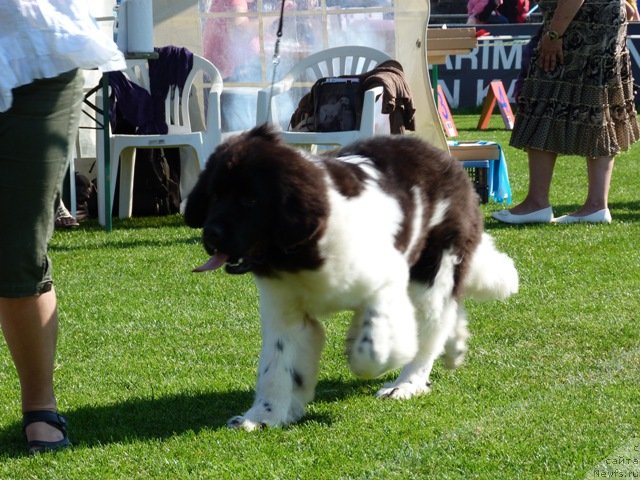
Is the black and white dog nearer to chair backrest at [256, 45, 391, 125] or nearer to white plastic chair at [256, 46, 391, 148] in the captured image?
white plastic chair at [256, 46, 391, 148]

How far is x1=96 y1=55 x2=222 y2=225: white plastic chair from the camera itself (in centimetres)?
825

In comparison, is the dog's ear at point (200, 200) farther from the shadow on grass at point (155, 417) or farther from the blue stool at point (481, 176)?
the blue stool at point (481, 176)

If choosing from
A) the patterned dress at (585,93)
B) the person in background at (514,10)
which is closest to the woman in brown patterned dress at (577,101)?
the patterned dress at (585,93)

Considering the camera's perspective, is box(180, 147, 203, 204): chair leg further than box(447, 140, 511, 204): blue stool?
No

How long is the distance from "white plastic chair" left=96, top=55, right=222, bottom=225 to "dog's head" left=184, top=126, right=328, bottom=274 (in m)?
4.40

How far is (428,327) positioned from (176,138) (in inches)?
175

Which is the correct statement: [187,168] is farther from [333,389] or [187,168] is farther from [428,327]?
[428,327]

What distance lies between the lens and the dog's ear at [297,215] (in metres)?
3.44

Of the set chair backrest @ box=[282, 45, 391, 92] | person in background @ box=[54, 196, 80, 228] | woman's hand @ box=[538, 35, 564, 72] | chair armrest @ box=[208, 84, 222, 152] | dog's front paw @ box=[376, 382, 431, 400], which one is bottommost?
person in background @ box=[54, 196, 80, 228]

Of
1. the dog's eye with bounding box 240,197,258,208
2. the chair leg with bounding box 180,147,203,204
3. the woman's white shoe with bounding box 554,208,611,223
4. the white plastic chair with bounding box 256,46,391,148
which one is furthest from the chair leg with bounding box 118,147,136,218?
the dog's eye with bounding box 240,197,258,208

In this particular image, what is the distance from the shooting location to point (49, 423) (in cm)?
366

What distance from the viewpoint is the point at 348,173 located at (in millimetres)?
3736

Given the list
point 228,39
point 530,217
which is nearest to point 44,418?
point 530,217

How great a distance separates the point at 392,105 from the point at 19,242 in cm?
493
